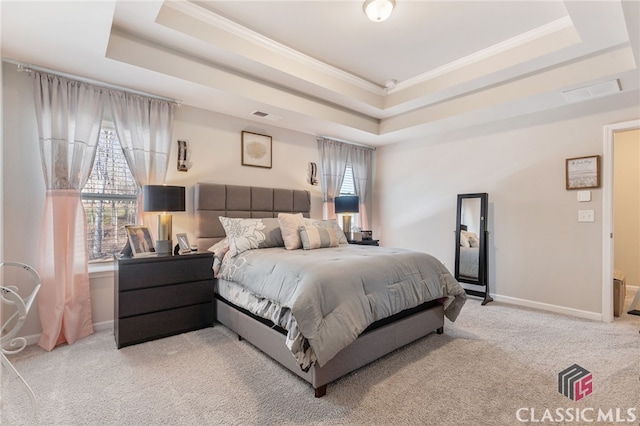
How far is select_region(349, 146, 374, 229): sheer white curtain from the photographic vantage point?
209 inches

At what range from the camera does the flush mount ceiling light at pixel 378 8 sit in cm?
238

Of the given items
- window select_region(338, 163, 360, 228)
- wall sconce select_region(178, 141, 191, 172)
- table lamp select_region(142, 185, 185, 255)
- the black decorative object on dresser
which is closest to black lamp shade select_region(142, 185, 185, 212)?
table lamp select_region(142, 185, 185, 255)

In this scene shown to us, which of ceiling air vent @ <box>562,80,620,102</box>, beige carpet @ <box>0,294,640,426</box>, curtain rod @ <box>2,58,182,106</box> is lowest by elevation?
beige carpet @ <box>0,294,640,426</box>

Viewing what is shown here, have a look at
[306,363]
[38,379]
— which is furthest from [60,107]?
[306,363]

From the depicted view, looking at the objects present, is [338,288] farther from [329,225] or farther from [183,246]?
[183,246]

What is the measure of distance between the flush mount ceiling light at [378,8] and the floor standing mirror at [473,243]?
275cm

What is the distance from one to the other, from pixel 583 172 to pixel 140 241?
188 inches

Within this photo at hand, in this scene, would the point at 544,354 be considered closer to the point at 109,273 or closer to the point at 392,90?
the point at 392,90

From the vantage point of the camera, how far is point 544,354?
2.50 m

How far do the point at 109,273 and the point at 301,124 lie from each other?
2846 millimetres

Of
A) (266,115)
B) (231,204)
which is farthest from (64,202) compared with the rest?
(266,115)

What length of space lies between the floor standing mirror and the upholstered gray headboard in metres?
2.27

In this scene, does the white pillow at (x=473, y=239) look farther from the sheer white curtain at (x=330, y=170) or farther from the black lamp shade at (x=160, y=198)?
the black lamp shade at (x=160, y=198)

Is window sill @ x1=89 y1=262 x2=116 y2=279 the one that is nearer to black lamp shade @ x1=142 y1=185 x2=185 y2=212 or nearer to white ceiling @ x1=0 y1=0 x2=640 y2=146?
black lamp shade @ x1=142 y1=185 x2=185 y2=212
